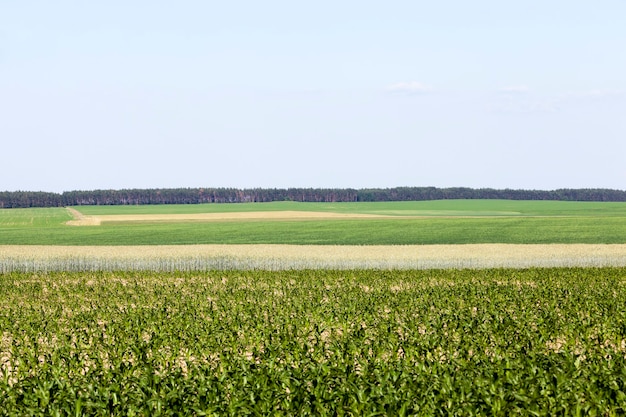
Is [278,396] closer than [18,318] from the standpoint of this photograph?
Yes

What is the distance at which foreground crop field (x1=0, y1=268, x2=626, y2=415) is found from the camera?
1192 cm

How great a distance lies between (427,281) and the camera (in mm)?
37438

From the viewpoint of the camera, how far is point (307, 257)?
193 feet

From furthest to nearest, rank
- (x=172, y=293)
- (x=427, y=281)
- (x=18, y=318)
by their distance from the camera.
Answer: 1. (x=427, y=281)
2. (x=172, y=293)
3. (x=18, y=318)

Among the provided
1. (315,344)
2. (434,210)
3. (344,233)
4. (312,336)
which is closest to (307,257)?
(344,233)

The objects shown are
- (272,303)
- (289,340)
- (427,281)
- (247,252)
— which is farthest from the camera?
(247,252)

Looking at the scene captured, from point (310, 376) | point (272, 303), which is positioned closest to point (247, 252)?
point (272, 303)

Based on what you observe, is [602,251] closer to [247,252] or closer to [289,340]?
[247,252]

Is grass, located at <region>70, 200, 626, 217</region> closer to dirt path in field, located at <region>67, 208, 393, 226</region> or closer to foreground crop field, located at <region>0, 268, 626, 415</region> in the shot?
dirt path in field, located at <region>67, 208, 393, 226</region>

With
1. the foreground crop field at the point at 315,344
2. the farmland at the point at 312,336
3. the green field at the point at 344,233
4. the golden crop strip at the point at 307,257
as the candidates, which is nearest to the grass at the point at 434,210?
the green field at the point at 344,233

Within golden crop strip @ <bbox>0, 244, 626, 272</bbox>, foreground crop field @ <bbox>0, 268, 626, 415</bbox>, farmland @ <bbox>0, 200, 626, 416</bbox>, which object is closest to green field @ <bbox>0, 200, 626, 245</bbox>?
golden crop strip @ <bbox>0, 244, 626, 272</bbox>

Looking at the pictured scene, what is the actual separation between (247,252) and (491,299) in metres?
35.7

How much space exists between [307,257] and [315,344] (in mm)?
40552

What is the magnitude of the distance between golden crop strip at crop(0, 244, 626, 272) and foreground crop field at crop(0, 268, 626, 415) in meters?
12.8
